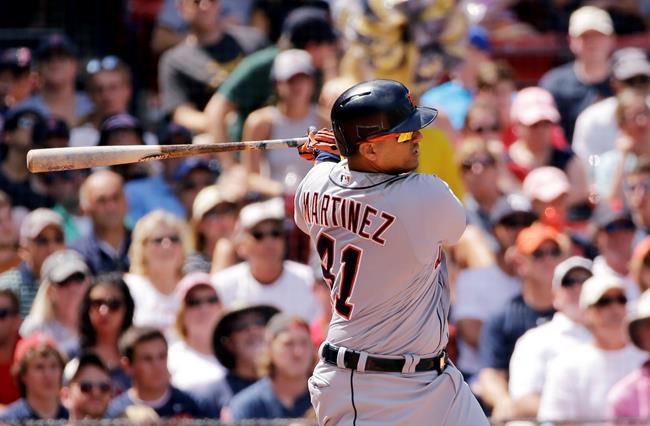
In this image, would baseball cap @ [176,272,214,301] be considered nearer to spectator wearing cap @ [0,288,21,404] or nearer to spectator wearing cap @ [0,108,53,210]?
spectator wearing cap @ [0,288,21,404]


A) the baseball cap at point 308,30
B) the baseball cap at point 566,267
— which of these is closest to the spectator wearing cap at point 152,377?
the baseball cap at point 566,267

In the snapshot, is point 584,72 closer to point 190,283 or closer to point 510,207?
point 510,207

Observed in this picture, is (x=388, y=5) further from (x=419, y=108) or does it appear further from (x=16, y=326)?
(x=419, y=108)

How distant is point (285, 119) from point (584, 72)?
247 centimetres

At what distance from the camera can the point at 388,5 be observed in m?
9.27

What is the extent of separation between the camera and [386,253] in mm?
4898

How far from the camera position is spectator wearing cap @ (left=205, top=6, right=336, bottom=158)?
9516 mm

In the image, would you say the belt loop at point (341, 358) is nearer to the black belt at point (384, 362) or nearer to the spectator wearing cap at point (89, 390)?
the black belt at point (384, 362)

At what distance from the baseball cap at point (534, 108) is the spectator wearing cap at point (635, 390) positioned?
2.37 m

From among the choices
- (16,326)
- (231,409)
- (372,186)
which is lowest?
(231,409)

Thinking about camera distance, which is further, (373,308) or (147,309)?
(147,309)

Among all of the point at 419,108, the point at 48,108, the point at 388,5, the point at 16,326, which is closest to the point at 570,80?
the point at 388,5

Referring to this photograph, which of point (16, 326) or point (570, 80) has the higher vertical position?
point (570, 80)

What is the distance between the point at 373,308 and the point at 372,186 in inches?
16.3
